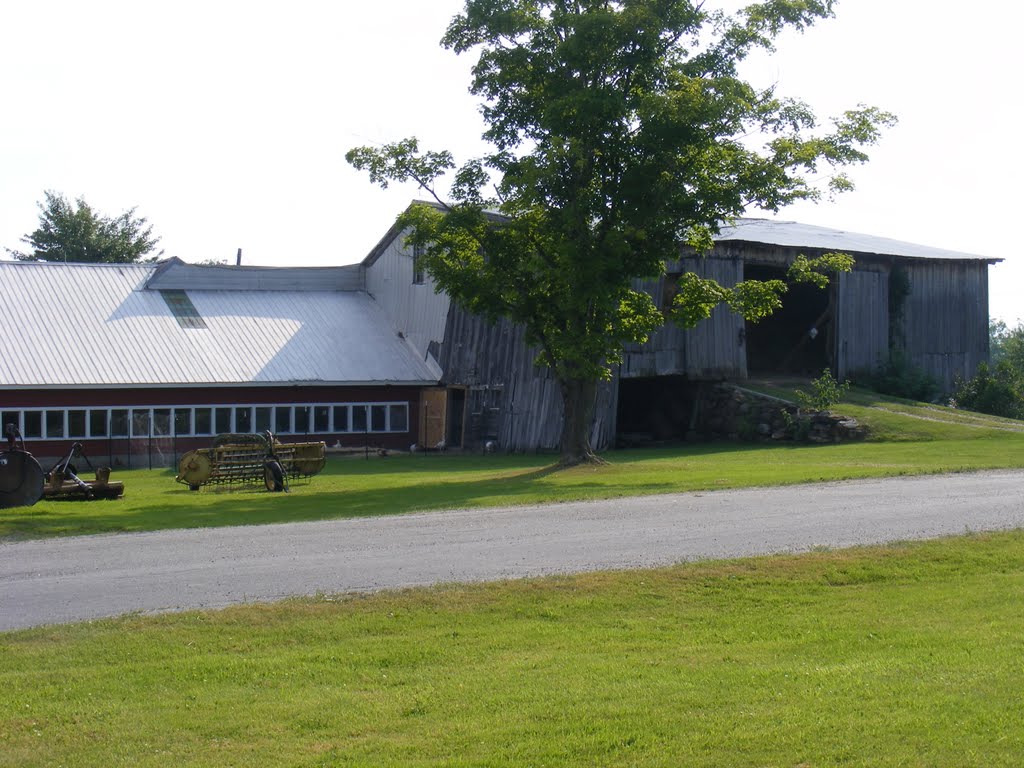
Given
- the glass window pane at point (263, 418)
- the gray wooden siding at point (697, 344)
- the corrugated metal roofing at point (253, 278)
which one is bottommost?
the glass window pane at point (263, 418)

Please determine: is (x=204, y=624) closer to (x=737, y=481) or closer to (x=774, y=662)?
(x=774, y=662)

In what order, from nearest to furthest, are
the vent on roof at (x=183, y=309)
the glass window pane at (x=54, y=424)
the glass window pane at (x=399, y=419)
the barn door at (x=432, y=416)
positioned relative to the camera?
the glass window pane at (x=54, y=424) < the barn door at (x=432, y=416) < the glass window pane at (x=399, y=419) < the vent on roof at (x=183, y=309)

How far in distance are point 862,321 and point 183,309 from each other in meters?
25.5

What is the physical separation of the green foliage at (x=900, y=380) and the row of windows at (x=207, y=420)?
17.1 meters

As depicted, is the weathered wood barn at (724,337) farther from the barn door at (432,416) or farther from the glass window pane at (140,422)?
the glass window pane at (140,422)

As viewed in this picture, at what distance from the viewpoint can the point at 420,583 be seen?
11945 mm

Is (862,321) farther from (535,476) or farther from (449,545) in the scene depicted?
(449,545)

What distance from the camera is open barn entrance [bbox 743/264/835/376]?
146ft

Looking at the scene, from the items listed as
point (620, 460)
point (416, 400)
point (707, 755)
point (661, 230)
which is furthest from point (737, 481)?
point (416, 400)

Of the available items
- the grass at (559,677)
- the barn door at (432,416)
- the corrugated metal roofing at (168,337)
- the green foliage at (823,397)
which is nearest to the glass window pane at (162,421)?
the corrugated metal roofing at (168,337)

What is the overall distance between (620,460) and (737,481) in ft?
36.9

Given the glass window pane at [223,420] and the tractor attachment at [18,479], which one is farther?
the glass window pane at [223,420]

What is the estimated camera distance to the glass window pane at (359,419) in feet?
142

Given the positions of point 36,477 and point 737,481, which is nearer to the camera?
point 36,477
